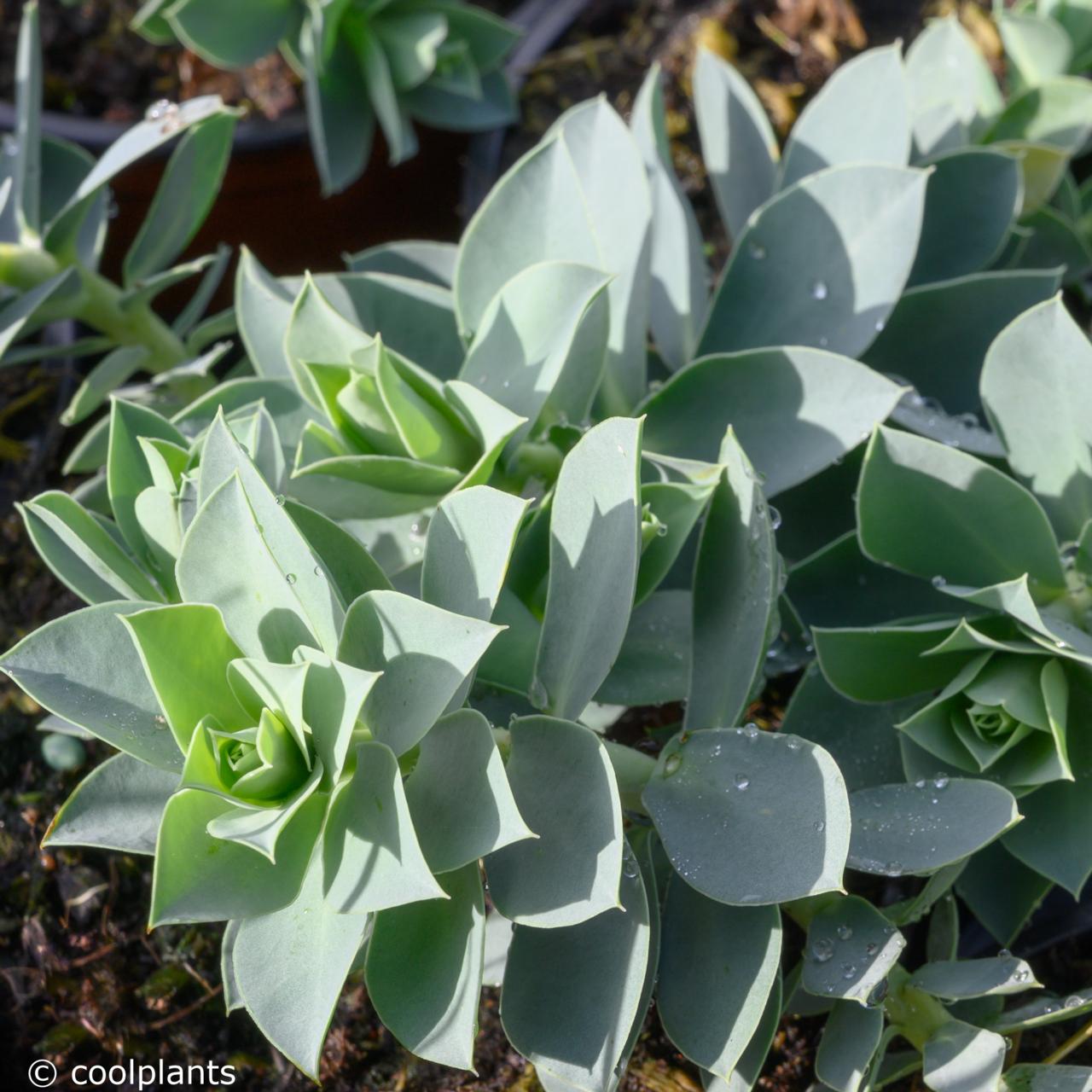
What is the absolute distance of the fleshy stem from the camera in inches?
36.7

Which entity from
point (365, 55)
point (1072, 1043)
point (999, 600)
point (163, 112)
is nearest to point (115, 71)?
point (365, 55)

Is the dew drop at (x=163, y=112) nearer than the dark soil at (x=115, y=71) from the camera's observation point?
Yes

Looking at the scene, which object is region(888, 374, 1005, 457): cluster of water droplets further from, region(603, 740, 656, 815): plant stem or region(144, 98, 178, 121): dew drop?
region(144, 98, 178, 121): dew drop

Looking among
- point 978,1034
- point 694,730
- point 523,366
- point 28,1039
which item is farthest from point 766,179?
point 28,1039

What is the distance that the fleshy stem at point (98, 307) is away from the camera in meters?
0.93

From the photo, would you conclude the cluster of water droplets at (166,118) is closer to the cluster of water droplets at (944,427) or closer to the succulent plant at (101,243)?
the succulent plant at (101,243)

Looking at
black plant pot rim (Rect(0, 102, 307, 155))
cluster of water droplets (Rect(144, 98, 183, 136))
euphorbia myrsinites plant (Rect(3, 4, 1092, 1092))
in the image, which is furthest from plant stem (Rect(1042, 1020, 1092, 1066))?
black plant pot rim (Rect(0, 102, 307, 155))

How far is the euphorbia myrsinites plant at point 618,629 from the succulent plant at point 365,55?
0.52 metres

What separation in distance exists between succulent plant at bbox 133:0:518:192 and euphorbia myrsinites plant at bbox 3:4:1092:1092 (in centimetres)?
52

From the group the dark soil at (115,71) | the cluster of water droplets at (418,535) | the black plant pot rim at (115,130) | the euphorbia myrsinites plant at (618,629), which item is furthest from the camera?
the dark soil at (115,71)

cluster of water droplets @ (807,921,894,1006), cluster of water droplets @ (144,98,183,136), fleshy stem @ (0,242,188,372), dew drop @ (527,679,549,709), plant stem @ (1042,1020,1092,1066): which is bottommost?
plant stem @ (1042,1020,1092,1066)

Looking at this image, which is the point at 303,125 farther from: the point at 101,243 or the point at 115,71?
the point at 101,243

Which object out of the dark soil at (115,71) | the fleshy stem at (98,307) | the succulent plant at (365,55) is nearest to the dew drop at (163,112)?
the fleshy stem at (98,307)
